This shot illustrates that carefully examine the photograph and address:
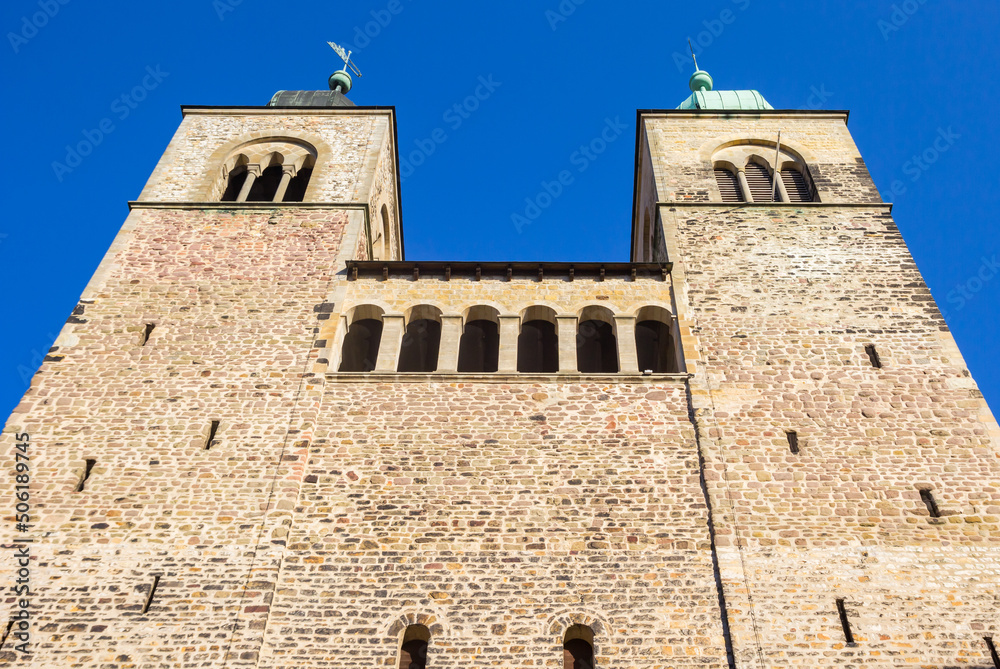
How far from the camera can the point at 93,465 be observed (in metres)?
12.1

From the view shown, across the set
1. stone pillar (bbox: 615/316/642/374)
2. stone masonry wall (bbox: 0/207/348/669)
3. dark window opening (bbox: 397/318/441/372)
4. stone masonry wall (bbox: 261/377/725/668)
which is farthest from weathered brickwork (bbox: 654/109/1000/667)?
stone masonry wall (bbox: 0/207/348/669)

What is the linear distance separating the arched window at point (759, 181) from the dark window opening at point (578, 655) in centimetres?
1148

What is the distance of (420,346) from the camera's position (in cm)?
1669

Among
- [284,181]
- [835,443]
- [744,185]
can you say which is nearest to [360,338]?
[284,181]

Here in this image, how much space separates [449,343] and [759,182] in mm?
9060

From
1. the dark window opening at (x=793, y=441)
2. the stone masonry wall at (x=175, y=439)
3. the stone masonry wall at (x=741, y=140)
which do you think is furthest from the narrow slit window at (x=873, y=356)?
the stone masonry wall at (x=175, y=439)

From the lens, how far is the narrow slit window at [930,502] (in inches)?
449

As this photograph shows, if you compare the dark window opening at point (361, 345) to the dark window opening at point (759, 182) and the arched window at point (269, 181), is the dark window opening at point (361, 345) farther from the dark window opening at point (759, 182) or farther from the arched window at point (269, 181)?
the dark window opening at point (759, 182)

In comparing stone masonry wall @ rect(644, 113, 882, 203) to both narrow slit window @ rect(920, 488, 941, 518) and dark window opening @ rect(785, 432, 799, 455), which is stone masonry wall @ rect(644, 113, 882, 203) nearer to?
dark window opening @ rect(785, 432, 799, 455)

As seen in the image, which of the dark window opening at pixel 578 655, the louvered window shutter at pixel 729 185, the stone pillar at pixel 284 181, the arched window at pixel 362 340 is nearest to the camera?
the dark window opening at pixel 578 655

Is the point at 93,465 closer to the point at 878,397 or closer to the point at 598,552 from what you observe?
the point at 598,552

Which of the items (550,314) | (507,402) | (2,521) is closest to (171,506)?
(2,521)

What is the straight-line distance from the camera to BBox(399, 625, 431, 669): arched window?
1013cm

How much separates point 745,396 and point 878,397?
2100mm
